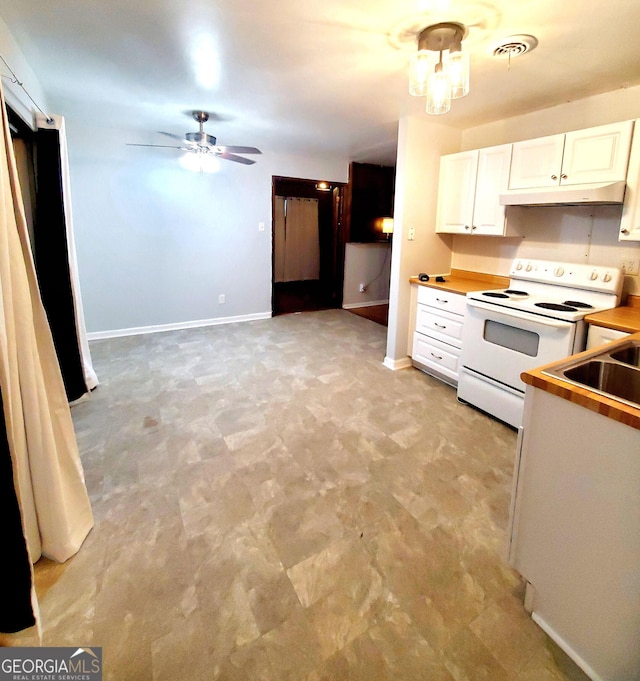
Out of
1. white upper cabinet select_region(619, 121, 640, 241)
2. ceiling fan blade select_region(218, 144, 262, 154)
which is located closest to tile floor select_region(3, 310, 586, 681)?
white upper cabinet select_region(619, 121, 640, 241)

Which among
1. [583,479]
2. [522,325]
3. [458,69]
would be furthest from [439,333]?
[583,479]

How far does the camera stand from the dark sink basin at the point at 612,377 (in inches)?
54.1

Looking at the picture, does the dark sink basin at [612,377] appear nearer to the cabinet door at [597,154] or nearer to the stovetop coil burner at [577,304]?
the stovetop coil burner at [577,304]

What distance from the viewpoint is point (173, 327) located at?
4.89 m

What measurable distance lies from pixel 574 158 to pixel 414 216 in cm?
129

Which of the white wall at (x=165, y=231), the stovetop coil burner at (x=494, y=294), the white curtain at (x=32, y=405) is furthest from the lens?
the white wall at (x=165, y=231)

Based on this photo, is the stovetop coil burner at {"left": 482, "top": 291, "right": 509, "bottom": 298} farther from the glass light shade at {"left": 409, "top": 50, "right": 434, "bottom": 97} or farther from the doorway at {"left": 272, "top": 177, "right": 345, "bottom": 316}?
the doorway at {"left": 272, "top": 177, "right": 345, "bottom": 316}

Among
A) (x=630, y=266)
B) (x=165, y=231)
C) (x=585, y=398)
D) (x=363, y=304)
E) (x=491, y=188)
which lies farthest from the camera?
(x=363, y=304)

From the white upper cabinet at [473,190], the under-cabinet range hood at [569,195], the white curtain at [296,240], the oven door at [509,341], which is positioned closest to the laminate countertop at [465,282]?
the oven door at [509,341]

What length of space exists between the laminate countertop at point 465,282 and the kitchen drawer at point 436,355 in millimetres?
495

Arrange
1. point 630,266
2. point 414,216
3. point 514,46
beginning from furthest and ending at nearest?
1. point 414,216
2. point 630,266
3. point 514,46

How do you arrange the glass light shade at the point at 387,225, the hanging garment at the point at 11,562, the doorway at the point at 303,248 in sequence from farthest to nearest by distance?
the doorway at the point at 303,248 → the glass light shade at the point at 387,225 → the hanging garment at the point at 11,562

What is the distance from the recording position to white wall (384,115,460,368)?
3.30 meters

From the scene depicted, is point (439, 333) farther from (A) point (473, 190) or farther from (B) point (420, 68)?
(B) point (420, 68)
